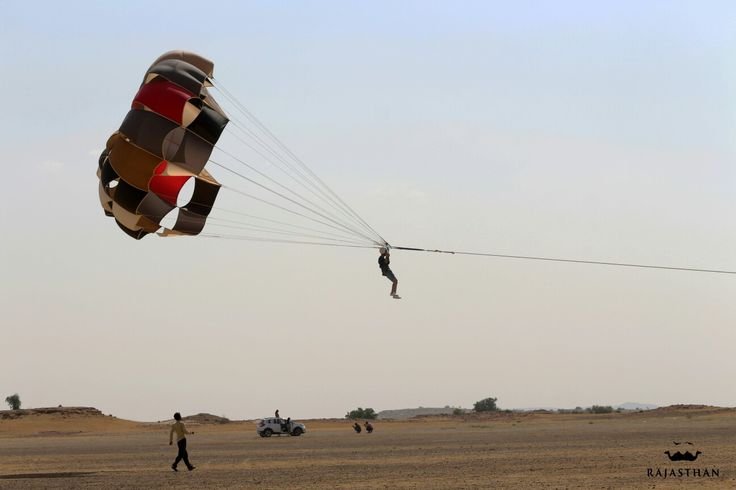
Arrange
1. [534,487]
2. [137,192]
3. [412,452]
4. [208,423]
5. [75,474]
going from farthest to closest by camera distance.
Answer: [208,423] → [412,452] → [75,474] → [137,192] → [534,487]

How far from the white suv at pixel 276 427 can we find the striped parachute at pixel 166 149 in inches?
1272

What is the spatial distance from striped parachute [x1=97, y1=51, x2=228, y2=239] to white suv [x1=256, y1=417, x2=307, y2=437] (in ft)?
106

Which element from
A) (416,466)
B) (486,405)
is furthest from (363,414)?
(416,466)

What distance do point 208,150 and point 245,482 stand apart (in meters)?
7.61

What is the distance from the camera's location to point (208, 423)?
3514 inches

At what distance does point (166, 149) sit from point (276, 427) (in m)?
34.2

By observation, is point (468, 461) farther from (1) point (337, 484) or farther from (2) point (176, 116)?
(2) point (176, 116)

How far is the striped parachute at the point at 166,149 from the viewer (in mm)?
23578

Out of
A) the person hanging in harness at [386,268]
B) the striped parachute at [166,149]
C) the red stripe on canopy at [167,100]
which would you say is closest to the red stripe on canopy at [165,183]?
the striped parachute at [166,149]

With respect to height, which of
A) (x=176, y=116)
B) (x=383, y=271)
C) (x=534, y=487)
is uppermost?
(x=176, y=116)

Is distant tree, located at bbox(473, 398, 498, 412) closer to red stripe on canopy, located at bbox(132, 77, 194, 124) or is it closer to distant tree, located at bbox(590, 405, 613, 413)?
distant tree, located at bbox(590, 405, 613, 413)

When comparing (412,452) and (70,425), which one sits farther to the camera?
(70,425)

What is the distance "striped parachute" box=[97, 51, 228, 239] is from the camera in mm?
23578

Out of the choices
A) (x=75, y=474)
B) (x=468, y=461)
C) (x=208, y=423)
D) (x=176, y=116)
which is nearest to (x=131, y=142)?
(x=176, y=116)
